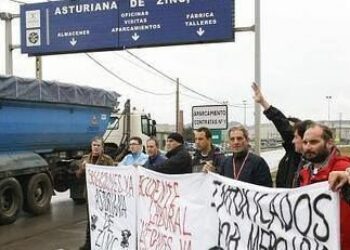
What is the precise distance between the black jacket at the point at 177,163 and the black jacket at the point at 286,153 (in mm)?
1578

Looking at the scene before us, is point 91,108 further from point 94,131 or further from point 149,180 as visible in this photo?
point 149,180

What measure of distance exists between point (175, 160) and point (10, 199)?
6.90 m

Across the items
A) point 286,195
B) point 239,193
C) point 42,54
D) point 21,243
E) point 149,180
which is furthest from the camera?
point 42,54

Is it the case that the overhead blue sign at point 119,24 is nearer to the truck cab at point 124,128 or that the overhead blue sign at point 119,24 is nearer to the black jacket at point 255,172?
the truck cab at point 124,128

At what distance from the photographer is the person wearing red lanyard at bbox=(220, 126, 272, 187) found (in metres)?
5.74

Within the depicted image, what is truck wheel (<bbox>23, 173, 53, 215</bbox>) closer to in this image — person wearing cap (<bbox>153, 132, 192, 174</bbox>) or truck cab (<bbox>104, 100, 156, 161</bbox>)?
truck cab (<bbox>104, 100, 156, 161</bbox>)

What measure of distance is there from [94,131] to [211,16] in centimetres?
457

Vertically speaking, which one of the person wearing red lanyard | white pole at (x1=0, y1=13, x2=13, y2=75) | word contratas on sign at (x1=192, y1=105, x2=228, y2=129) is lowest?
the person wearing red lanyard

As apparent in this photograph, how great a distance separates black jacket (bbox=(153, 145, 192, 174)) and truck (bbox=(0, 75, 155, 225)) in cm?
610

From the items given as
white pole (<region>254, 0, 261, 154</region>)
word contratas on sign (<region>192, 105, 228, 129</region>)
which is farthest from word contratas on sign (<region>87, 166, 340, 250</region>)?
white pole (<region>254, 0, 261, 154</region>)

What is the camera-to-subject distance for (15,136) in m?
13.4

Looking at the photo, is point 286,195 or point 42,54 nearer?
point 286,195

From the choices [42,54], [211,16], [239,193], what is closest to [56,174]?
[42,54]

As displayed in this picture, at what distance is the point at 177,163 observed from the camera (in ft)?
24.3
